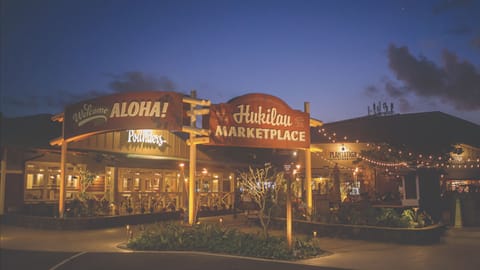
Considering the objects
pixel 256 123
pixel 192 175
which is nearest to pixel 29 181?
pixel 192 175

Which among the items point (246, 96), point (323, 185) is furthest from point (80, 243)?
point (323, 185)

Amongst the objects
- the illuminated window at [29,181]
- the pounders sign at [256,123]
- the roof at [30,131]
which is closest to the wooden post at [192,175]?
the pounders sign at [256,123]

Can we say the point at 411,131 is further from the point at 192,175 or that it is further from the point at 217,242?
the point at 217,242

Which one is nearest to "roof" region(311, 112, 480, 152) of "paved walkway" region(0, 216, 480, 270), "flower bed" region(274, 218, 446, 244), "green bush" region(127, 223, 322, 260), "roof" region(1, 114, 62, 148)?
"paved walkway" region(0, 216, 480, 270)

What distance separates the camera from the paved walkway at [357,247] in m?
11.0

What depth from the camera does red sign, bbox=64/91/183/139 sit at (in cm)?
→ 1526

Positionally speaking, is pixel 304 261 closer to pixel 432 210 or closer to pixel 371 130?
pixel 432 210

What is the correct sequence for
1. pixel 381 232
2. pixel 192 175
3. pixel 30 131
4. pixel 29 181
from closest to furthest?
pixel 381 232 < pixel 192 175 < pixel 29 181 < pixel 30 131

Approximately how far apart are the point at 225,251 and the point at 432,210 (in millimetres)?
10565

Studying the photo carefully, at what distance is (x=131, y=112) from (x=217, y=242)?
5661 mm

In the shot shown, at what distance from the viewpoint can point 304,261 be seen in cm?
1141

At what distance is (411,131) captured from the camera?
27594 mm

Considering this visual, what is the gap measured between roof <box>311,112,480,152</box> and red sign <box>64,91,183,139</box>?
39.8 ft

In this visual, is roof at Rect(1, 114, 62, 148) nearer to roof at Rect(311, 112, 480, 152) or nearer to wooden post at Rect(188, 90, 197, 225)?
wooden post at Rect(188, 90, 197, 225)
